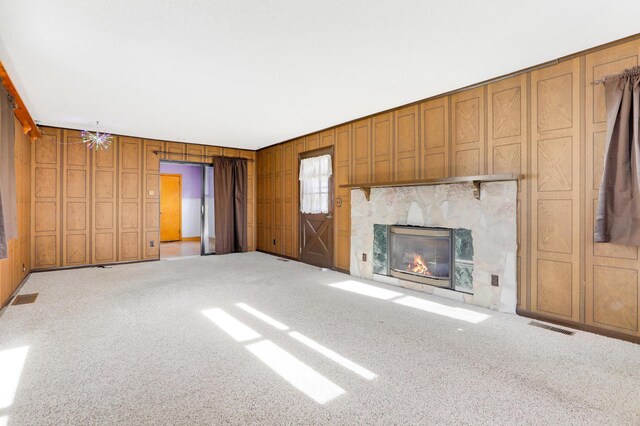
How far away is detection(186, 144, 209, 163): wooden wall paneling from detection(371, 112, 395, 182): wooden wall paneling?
169 inches

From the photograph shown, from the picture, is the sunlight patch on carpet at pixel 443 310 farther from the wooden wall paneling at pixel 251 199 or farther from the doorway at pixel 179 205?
the doorway at pixel 179 205

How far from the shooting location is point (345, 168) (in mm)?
5512

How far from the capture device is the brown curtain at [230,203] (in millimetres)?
7492

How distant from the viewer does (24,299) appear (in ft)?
12.7

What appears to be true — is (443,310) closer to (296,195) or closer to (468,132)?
(468,132)

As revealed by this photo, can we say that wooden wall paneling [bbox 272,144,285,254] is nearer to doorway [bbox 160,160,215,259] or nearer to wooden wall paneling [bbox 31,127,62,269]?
doorway [bbox 160,160,215,259]

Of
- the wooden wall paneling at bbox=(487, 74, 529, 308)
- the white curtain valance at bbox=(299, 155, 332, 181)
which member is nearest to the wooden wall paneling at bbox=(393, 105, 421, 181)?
the wooden wall paneling at bbox=(487, 74, 529, 308)

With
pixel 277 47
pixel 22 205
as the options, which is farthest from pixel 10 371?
pixel 22 205

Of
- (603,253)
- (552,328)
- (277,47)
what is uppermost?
(277,47)

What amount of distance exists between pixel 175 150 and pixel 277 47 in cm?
500

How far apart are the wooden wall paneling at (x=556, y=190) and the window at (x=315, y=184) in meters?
3.33

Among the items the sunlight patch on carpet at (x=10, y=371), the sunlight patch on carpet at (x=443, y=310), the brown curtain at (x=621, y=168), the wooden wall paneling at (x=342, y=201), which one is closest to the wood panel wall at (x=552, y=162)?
the brown curtain at (x=621, y=168)

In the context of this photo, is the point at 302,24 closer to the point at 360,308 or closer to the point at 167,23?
the point at 167,23

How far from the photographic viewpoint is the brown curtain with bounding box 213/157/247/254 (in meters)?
7.49
